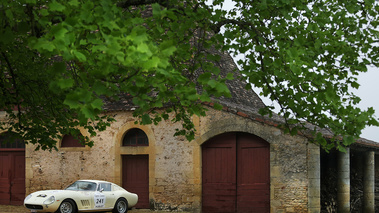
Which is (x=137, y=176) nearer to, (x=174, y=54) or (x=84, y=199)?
(x=84, y=199)

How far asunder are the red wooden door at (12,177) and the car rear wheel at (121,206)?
4.89 metres

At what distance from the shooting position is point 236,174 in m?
17.0

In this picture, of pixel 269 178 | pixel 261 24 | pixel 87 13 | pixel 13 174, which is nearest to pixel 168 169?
pixel 269 178

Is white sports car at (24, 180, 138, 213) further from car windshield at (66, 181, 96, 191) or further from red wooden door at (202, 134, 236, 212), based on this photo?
red wooden door at (202, 134, 236, 212)

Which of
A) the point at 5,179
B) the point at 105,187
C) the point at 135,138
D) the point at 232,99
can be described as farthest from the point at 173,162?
the point at 5,179

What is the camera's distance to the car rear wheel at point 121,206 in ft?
54.5

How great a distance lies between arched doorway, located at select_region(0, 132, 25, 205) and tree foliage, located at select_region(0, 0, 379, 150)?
7.66m

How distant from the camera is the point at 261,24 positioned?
10328 mm

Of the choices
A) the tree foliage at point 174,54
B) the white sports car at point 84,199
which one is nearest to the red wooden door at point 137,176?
the white sports car at point 84,199

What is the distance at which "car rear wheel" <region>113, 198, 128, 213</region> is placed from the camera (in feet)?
54.5

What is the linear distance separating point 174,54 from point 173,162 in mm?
8374

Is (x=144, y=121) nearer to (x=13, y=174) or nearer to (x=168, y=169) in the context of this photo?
(x=168, y=169)

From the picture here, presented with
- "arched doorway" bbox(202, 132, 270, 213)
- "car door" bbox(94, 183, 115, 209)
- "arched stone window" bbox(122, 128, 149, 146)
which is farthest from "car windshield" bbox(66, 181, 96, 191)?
"arched doorway" bbox(202, 132, 270, 213)

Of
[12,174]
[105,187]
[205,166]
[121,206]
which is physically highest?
[205,166]
